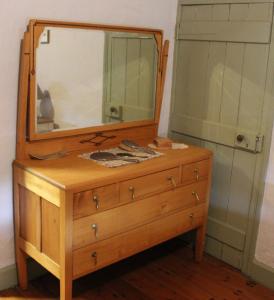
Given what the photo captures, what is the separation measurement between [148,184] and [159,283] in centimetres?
66

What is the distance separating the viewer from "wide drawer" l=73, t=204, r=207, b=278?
1986 millimetres

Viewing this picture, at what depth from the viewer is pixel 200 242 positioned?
2.64m

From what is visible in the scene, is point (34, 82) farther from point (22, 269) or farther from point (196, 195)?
point (196, 195)

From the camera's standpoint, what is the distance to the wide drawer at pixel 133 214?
6.37ft

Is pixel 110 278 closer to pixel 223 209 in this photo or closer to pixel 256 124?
pixel 223 209

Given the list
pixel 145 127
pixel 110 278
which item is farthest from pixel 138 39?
pixel 110 278

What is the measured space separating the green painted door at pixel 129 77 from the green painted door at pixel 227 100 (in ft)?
0.78

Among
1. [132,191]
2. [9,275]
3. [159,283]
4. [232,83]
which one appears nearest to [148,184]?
[132,191]

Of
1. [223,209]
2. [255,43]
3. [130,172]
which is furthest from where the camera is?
[223,209]

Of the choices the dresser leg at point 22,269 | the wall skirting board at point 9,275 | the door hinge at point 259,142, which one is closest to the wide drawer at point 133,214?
the door hinge at point 259,142

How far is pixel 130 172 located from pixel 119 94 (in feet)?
2.03

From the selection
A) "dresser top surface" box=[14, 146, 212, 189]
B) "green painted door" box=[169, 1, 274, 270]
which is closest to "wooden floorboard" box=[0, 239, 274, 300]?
"green painted door" box=[169, 1, 274, 270]

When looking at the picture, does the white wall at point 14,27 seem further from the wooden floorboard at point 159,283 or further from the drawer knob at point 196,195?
the drawer knob at point 196,195

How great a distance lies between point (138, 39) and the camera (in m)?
2.48
